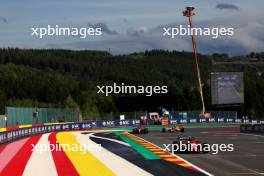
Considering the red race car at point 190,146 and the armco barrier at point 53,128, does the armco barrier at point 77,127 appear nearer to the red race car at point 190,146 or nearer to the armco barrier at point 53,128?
the armco barrier at point 53,128

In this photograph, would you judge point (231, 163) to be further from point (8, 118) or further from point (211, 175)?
point (8, 118)

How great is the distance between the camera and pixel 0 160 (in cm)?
2475

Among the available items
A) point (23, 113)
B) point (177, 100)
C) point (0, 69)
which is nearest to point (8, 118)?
point (23, 113)

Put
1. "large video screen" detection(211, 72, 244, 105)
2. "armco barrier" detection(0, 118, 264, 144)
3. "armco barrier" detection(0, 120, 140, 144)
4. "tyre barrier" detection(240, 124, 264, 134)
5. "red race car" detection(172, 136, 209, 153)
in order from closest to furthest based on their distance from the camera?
"red race car" detection(172, 136, 209, 153) < "armco barrier" detection(0, 120, 140, 144) < "armco barrier" detection(0, 118, 264, 144) < "tyre barrier" detection(240, 124, 264, 134) < "large video screen" detection(211, 72, 244, 105)

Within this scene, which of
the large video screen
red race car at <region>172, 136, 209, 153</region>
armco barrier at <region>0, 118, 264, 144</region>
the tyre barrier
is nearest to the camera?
red race car at <region>172, 136, 209, 153</region>

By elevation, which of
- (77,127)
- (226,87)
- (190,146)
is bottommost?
(190,146)

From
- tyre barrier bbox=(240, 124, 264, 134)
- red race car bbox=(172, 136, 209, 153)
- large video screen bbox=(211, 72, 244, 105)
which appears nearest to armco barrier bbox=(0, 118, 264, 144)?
tyre barrier bbox=(240, 124, 264, 134)

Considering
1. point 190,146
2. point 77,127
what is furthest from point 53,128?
point 190,146

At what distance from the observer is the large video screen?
6594 cm

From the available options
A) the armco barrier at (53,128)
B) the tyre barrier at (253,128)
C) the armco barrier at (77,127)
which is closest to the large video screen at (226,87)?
the armco barrier at (77,127)

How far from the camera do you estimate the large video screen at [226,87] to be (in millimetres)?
65938

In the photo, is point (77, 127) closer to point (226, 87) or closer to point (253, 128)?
point (226, 87)

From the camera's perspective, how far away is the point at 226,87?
65.9 metres

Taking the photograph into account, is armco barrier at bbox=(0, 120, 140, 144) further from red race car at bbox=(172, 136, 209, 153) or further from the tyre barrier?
the tyre barrier
